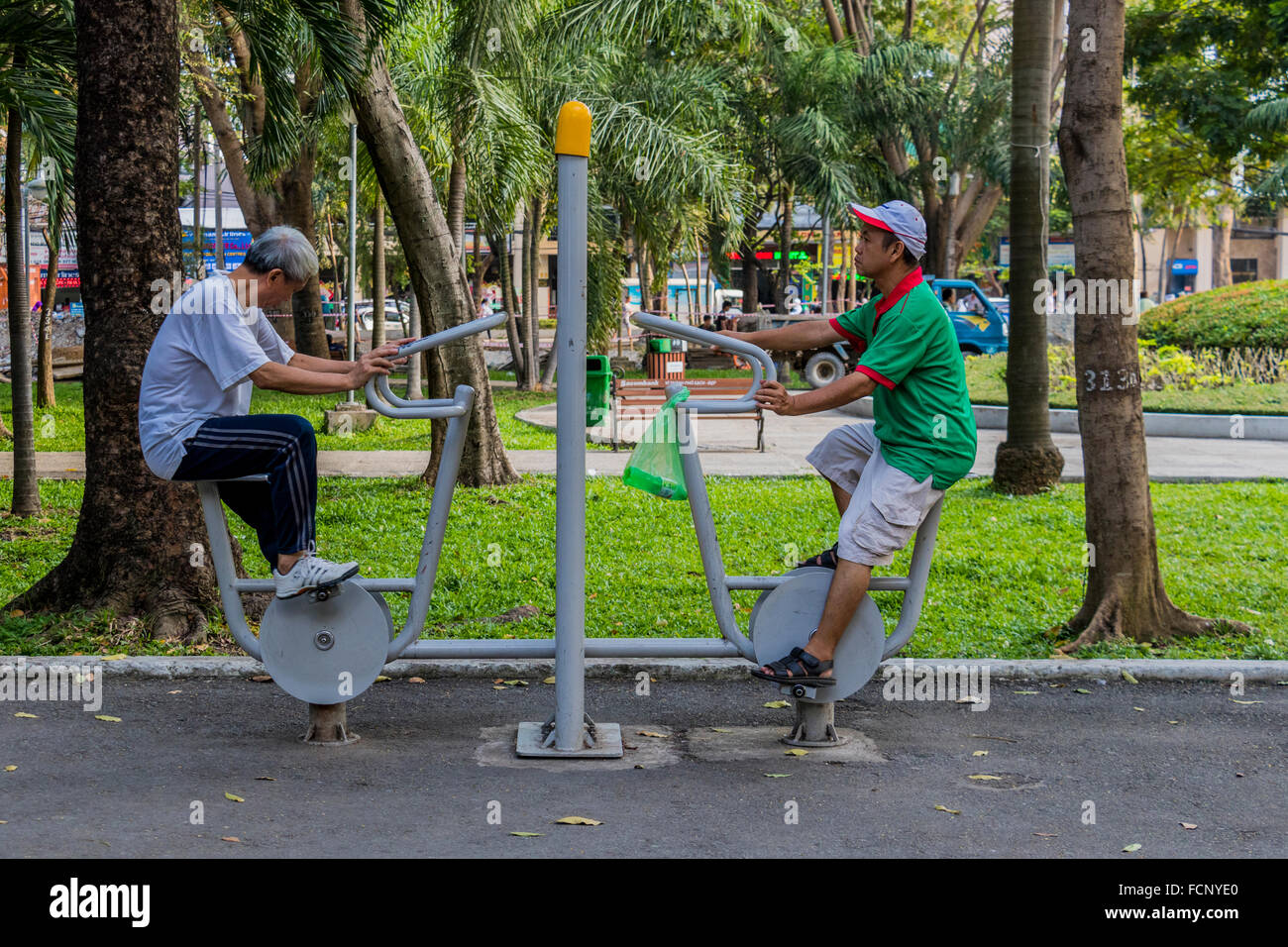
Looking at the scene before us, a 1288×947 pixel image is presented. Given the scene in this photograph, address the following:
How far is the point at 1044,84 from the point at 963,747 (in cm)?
657

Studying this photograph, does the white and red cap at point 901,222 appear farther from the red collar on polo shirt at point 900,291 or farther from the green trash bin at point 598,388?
the green trash bin at point 598,388

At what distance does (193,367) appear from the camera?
4637 mm

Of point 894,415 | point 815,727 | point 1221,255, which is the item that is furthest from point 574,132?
point 1221,255

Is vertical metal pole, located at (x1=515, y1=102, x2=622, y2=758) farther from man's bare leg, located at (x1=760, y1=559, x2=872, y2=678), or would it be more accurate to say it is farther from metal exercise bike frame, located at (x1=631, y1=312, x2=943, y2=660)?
man's bare leg, located at (x1=760, y1=559, x2=872, y2=678)

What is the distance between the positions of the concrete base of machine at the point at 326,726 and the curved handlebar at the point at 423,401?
1057 mm

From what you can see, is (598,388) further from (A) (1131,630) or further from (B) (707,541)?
(B) (707,541)

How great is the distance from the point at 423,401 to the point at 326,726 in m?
1.19

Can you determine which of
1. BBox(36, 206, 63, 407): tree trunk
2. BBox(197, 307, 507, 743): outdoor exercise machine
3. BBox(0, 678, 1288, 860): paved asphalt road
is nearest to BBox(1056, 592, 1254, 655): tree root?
BBox(0, 678, 1288, 860): paved asphalt road

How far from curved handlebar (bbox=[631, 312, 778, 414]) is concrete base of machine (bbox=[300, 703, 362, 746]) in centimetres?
162

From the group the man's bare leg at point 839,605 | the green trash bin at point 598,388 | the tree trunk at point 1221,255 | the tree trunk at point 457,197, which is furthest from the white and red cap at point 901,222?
the tree trunk at point 1221,255

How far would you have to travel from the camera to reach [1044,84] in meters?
10.0

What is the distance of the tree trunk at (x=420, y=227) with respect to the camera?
10062 millimetres

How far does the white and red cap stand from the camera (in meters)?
4.66
